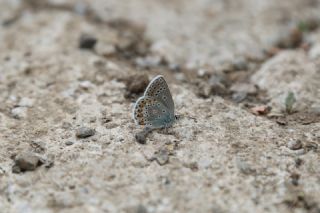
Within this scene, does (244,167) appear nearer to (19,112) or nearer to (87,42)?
(19,112)

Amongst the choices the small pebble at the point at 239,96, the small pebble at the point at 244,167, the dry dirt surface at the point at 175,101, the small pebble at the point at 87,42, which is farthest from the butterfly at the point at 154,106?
the small pebble at the point at 87,42

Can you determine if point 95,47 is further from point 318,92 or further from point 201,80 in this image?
point 318,92

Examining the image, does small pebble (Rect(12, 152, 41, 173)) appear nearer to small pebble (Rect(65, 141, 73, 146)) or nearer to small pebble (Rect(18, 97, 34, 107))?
small pebble (Rect(65, 141, 73, 146))

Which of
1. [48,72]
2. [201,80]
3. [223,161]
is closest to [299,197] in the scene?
[223,161]

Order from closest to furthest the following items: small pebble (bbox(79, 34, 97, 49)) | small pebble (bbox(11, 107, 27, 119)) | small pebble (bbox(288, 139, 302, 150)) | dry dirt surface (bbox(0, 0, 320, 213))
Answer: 1. dry dirt surface (bbox(0, 0, 320, 213))
2. small pebble (bbox(288, 139, 302, 150))
3. small pebble (bbox(11, 107, 27, 119))
4. small pebble (bbox(79, 34, 97, 49))

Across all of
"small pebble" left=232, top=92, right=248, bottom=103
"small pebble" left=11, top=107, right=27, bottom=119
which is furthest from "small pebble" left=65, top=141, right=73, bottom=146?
"small pebble" left=232, top=92, right=248, bottom=103

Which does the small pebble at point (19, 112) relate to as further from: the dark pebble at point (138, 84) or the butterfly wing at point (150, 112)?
the butterfly wing at point (150, 112)

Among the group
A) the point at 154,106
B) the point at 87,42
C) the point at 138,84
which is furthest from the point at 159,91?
the point at 87,42
